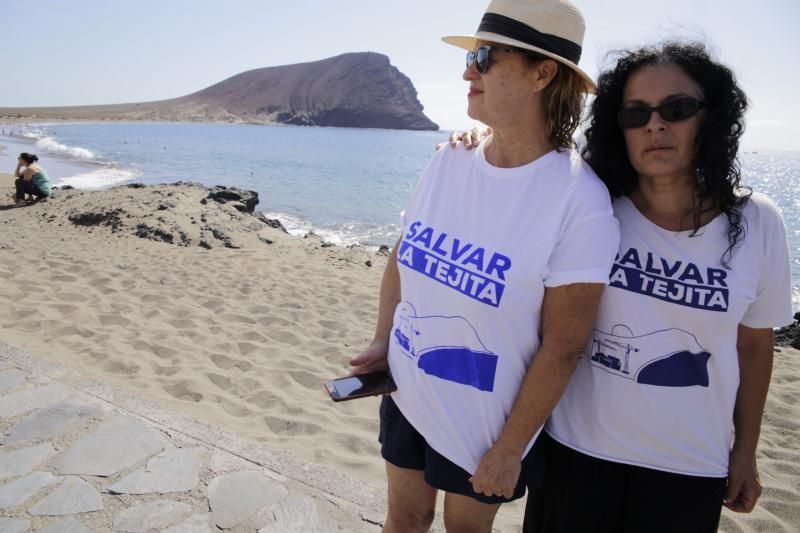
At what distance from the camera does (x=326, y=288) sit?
22.0ft

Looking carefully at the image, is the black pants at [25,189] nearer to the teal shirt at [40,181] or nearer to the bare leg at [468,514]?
the teal shirt at [40,181]

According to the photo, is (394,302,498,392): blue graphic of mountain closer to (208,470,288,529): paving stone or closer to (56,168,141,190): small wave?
(208,470,288,529): paving stone

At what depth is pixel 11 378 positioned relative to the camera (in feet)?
10.7

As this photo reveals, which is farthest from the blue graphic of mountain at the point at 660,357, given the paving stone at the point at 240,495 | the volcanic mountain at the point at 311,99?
the volcanic mountain at the point at 311,99

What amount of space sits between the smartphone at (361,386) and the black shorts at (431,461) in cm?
6

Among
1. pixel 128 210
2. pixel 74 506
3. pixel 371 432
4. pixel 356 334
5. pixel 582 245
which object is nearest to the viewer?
pixel 582 245

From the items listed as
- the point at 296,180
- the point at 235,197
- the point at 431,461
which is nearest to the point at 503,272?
the point at 431,461

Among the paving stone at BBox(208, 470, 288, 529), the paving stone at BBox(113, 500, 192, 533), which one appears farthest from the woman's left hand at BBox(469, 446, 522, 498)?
the paving stone at BBox(113, 500, 192, 533)

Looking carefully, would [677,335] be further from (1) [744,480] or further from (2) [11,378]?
(2) [11,378]

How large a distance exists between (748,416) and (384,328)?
1.12m

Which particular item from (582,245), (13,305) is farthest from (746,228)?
(13,305)

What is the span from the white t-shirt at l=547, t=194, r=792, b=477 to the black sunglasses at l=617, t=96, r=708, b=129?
245 millimetres

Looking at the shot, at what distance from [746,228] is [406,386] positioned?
101 cm

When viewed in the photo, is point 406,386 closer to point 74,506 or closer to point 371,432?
point 74,506
